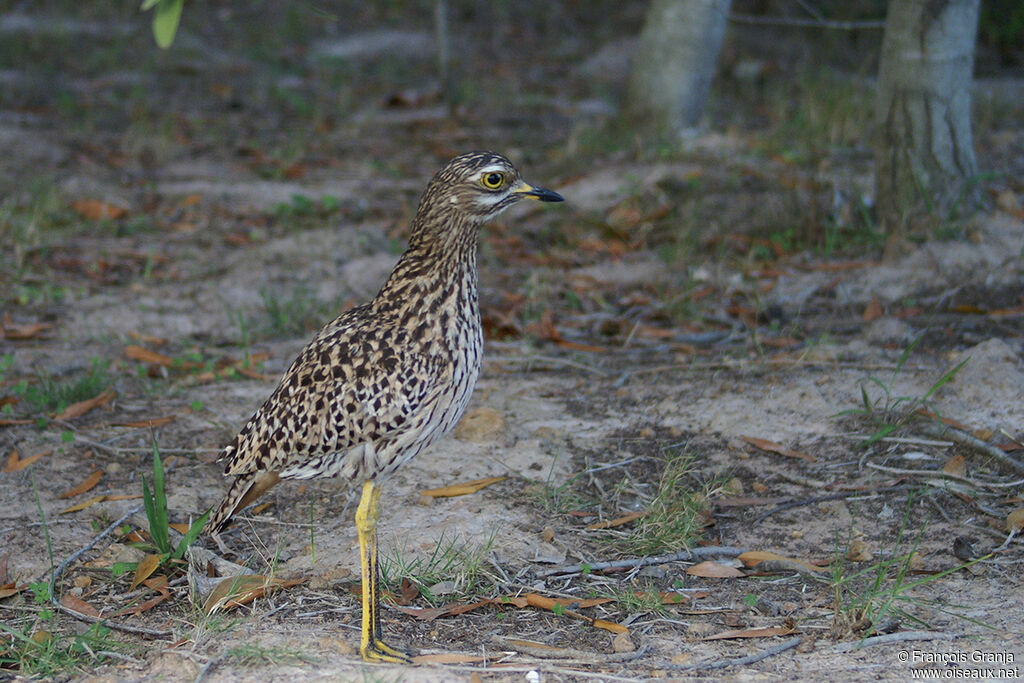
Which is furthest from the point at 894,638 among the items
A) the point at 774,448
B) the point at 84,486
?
the point at 84,486

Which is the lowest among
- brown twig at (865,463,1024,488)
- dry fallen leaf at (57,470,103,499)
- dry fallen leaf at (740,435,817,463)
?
dry fallen leaf at (57,470,103,499)

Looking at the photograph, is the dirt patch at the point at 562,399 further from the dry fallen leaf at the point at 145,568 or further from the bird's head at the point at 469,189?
the bird's head at the point at 469,189

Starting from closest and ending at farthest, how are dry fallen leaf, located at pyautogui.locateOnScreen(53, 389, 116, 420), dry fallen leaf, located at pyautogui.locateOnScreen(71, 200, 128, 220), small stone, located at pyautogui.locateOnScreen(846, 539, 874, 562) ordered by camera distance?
1. small stone, located at pyautogui.locateOnScreen(846, 539, 874, 562)
2. dry fallen leaf, located at pyautogui.locateOnScreen(53, 389, 116, 420)
3. dry fallen leaf, located at pyautogui.locateOnScreen(71, 200, 128, 220)

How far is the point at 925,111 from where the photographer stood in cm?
691

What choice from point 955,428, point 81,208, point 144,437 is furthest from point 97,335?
point 955,428

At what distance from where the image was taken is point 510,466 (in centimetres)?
477

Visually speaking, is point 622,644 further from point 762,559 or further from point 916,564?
point 916,564

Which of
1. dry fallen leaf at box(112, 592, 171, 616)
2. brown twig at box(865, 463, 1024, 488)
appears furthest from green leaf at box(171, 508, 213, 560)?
brown twig at box(865, 463, 1024, 488)

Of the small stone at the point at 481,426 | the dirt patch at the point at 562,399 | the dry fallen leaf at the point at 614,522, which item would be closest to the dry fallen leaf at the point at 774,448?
A: the dirt patch at the point at 562,399

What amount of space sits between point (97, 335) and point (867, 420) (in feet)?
14.0

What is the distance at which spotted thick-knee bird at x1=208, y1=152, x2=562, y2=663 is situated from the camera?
367 centimetres

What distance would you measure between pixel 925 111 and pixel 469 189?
4.12 meters

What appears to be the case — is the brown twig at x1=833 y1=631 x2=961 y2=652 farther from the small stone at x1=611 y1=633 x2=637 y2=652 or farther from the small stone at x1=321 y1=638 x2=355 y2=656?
the small stone at x1=321 y1=638 x2=355 y2=656

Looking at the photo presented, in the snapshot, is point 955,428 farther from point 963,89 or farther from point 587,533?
point 963,89
